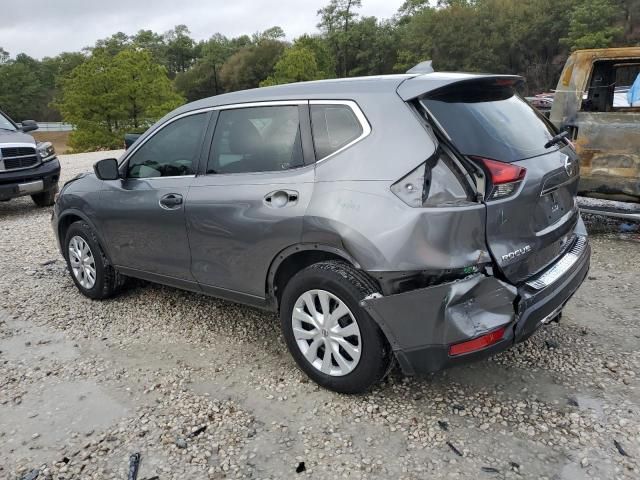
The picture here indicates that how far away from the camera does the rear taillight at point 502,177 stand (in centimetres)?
260

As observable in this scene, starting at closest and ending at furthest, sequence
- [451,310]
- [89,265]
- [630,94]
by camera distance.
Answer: [451,310]
[89,265]
[630,94]

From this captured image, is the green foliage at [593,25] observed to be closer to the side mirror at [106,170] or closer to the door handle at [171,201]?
the side mirror at [106,170]

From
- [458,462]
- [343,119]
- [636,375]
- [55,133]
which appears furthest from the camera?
[55,133]

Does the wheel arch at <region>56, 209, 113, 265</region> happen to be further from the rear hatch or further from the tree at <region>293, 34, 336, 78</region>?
the tree at <region>293, 34, 336, 78</region>

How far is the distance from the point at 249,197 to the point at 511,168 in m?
1.50

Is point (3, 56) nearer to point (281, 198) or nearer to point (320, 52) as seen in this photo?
point (320, 52)

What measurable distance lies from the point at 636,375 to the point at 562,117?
12.1 ft

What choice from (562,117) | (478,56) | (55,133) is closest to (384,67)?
(478,56)

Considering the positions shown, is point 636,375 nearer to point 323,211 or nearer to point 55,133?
point 323,211

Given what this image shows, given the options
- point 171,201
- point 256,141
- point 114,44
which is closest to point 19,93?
point 114,44

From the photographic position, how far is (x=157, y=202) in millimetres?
3799

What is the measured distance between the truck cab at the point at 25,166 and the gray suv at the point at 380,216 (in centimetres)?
593

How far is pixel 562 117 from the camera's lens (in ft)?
19.7

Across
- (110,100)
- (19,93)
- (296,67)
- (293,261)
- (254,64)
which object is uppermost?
(254,64)
